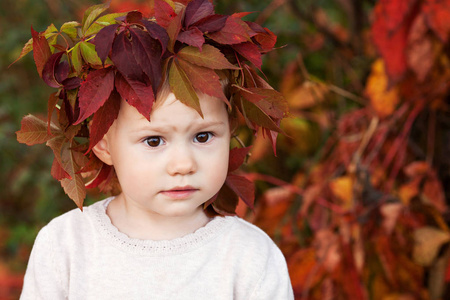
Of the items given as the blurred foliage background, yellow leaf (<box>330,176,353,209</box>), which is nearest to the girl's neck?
the blurred foliage background

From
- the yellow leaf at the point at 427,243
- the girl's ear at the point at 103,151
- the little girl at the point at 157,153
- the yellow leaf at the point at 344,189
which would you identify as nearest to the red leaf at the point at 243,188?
the little girl at the point at 157,153

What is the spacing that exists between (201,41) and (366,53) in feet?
4.33

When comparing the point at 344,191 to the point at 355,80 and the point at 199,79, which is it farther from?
the point at 199,79

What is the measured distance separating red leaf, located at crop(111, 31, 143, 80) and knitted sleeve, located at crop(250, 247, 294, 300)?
45cm

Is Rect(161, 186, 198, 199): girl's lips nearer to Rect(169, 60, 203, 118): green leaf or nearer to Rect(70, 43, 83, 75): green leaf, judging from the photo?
Rect(169, 60, 203, 118): green leaf

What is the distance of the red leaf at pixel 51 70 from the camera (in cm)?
87

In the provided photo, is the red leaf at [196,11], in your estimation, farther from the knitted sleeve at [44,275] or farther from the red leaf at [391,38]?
the red leaf at [391,38]

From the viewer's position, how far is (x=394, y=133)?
1688 millimetres

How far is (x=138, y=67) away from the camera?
2.70 feet

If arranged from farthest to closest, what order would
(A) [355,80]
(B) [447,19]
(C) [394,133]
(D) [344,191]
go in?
(A) [355,80] → (C) [394,133] → (D) [344,191] → (B) [447,19]

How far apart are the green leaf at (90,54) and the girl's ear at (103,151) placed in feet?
0.54

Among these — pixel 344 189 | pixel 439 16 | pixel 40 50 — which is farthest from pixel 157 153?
pixel 439 16

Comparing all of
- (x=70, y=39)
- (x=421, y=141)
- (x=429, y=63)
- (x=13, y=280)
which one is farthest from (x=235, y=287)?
(x=13, y=280)

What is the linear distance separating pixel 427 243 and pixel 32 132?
106cm
